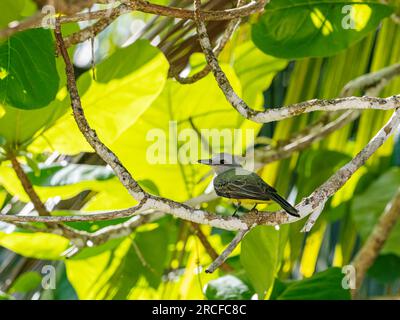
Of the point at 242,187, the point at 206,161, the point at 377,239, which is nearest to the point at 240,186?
the point at 242,187

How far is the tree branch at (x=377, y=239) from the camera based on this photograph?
1.14 metres

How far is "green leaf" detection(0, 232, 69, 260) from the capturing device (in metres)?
0.93

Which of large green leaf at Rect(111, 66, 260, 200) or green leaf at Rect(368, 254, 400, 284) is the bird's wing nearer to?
large green leaf at Rect(111, 66, 260, 200)

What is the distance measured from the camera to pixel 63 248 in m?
0.95

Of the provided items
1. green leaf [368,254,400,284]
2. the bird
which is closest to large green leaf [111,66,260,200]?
the bird

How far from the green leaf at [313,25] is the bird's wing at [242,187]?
0.20 m

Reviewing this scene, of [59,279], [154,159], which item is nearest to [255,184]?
[154,159]

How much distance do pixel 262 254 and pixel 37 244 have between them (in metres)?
0.27

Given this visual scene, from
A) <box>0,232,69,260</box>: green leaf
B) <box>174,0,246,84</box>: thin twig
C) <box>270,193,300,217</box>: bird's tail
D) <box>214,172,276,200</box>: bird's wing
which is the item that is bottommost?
<box>270,193,300,217</box>: bird's tail

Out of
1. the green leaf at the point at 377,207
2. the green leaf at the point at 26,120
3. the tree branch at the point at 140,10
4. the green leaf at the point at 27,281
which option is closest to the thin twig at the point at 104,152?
the tree branch at the point at 140,10

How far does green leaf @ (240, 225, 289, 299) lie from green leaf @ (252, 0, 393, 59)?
0.69 ft

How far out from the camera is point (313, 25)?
964mm

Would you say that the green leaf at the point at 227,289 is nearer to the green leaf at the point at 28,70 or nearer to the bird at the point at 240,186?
the bird at the point at 240,186

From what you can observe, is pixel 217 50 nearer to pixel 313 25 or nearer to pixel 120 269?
pixel 313 25
